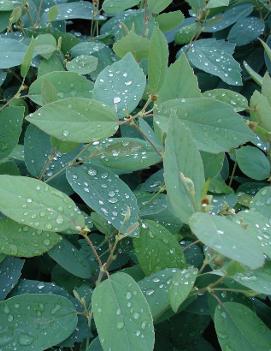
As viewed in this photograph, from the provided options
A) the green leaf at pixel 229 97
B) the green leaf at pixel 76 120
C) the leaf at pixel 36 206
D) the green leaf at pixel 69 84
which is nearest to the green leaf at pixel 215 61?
the green leaf at pixel 229 97

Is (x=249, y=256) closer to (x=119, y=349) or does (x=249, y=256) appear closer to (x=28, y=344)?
(x=119, y=349)

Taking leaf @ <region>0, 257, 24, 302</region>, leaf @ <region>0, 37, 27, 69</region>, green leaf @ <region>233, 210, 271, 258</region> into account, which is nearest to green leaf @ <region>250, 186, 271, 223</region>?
green leaf @ <region>233, 210, 271, 258</region>

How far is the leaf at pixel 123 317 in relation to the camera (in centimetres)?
71

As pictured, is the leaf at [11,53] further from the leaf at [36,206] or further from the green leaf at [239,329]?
the green leaf at [239,329]

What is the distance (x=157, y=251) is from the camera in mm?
861

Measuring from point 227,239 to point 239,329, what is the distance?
24cm

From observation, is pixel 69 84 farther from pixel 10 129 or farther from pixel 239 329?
pixel 239 329

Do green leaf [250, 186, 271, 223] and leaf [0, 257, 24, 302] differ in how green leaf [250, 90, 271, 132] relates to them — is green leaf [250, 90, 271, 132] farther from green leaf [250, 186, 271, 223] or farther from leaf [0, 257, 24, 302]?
leaf [0, 257, 24, 302]

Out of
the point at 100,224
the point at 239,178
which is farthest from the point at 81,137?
the point at 239,178

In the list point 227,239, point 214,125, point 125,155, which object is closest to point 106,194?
point 125,155

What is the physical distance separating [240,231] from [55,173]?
0.42 metres

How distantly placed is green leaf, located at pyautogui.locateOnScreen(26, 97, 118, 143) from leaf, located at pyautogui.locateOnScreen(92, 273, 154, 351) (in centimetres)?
20

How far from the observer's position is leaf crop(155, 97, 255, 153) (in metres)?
0.82

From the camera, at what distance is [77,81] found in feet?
3.24
